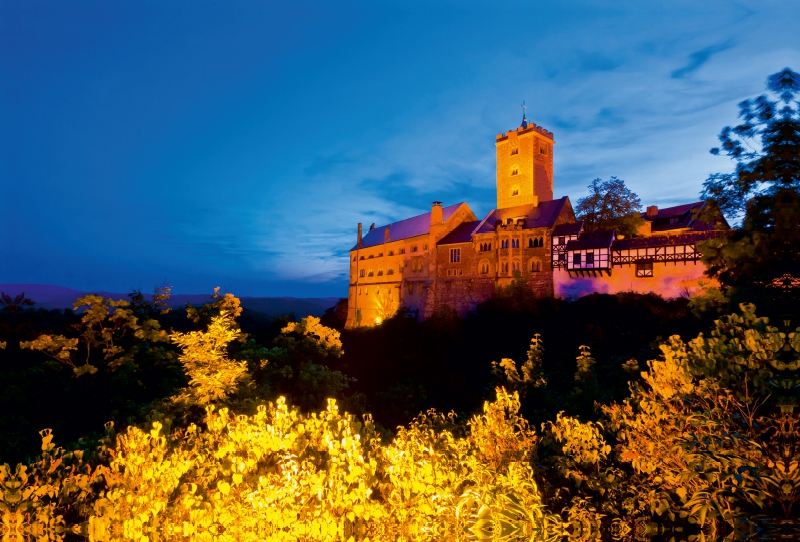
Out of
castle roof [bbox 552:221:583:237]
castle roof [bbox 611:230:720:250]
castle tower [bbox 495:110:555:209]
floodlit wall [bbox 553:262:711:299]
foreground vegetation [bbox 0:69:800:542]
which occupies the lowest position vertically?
foreground vegetation [bbox 0:69:800:542]

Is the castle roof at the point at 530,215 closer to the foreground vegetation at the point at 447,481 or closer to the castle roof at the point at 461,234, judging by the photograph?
the castle roof at the point at 461,234

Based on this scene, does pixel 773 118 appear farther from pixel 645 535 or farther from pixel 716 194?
pixel 645 535

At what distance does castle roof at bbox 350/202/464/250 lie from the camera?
57.0 meters

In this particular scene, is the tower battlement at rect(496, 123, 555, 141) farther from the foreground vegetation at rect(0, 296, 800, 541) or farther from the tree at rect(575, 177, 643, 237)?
the foreground vegetation at rect(0, 296, 800, 541)

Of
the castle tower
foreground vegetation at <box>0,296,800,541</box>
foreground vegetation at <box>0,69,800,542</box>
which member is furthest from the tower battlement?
foreground vegetation at <box>0,296,800,541</box>

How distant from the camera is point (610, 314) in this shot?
129ft

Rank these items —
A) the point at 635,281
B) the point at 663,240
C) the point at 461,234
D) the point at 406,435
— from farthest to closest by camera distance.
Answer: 1. the point at 461,234
2. the point at 635,281
3. the point at 663,240
4. the point at 406,435

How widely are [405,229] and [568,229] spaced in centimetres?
2443

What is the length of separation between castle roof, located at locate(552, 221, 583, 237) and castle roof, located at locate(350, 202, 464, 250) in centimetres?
1525

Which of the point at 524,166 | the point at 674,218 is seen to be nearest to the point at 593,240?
the point at 674,218

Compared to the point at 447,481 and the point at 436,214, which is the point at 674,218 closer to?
the point at 436,214

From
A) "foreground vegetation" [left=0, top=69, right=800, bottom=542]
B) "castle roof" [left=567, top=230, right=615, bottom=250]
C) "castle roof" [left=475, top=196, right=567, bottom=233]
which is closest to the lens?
"foreground vegetation" [left=0, top=69, right=800, bottom=542]

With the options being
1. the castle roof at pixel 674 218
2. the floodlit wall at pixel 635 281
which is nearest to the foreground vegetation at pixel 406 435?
the floodlit wall at pixel 635 281

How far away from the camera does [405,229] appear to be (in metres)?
61.6
